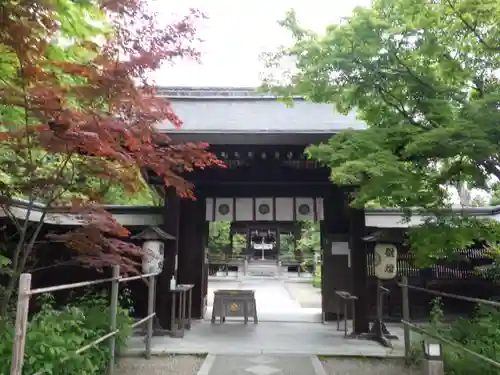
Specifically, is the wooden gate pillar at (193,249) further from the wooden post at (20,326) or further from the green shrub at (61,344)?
the wooden post at (20,326)

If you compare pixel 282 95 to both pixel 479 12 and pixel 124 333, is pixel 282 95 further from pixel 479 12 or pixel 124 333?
pixel 124 333

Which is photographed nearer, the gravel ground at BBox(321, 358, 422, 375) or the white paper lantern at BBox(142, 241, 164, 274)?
the gravel ground at BBox(321, 358, 422, 375)

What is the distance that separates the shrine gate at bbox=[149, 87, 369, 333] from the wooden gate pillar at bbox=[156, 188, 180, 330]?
2 cm

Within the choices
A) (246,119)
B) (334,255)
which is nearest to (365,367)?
(334,255)

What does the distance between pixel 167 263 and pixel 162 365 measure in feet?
9.07

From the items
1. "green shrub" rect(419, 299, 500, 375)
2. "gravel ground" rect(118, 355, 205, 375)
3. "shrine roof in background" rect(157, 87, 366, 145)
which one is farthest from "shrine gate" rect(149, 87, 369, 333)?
"green shrub" rect(419, 299, 500, 375)

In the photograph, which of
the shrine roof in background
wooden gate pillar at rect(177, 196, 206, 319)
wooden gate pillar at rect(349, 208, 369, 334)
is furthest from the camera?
wooden gate pillar at rect(177, 196, 206, 319)

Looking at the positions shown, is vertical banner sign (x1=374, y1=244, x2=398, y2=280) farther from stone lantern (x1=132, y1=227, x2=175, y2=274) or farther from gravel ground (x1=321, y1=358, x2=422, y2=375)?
stone lantern (x1=132, y1=227, x2=175, y2=274)

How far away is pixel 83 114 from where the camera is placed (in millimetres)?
3174

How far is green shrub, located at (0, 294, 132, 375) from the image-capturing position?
3.40 meters

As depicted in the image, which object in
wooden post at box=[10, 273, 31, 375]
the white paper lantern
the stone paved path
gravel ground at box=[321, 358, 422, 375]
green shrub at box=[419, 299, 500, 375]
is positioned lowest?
gravel ground at box=[321, 358, 422, 375]

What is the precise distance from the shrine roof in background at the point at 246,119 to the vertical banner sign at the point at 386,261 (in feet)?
7.63

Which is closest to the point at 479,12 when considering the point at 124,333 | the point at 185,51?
the point at 185,51

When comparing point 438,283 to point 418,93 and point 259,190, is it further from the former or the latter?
point 418,93
